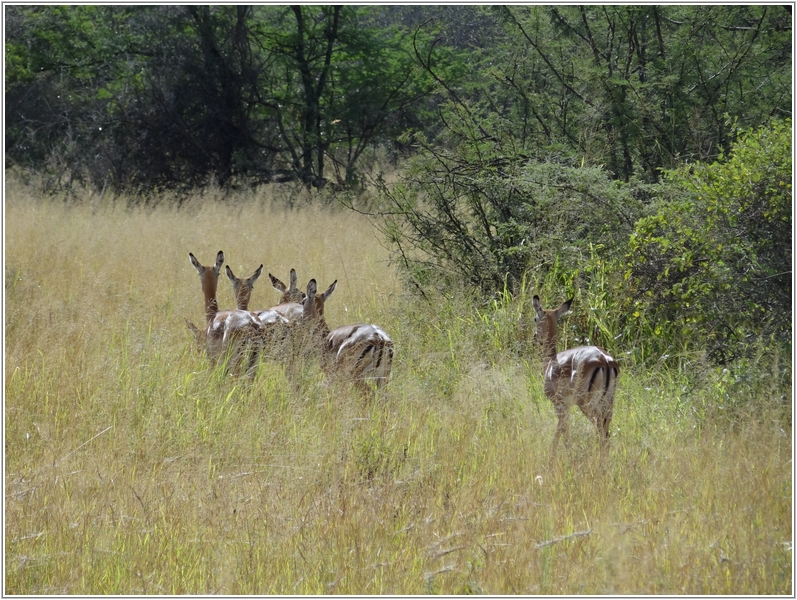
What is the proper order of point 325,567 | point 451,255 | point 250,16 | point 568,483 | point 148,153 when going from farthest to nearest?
point 250,16, point 148,153, point 451,255, point 568,483, point 325,567

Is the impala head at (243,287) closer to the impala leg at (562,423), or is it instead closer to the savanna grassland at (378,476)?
the savanna grassland at (378,476)

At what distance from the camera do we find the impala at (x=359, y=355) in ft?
20.0

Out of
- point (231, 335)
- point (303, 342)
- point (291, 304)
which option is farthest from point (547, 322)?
point (291, 304)

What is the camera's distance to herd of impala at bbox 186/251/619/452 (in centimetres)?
524

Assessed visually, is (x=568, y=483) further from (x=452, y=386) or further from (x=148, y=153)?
(x=148, y=153)

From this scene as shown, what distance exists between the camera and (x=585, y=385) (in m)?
5.24

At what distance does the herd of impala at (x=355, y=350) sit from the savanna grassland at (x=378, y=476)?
158 millimetres

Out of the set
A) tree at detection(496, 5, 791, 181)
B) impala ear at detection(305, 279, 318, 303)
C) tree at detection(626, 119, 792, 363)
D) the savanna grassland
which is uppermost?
tree at detection(496, 5, 791, 181)

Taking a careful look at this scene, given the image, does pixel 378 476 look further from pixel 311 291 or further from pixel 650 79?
pixel 650 79

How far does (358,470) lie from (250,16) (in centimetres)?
1661

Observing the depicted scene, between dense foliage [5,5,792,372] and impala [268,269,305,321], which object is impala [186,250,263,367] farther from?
dense foliage [5,5,792,372]

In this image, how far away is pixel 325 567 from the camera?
145 inches

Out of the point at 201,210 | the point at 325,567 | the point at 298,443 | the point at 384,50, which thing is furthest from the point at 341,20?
the point at 325,567

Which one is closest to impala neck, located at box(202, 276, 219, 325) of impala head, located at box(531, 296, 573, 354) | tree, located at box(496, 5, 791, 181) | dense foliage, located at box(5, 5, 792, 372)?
dense foliage, located at box(5, 5, 792, 372)
